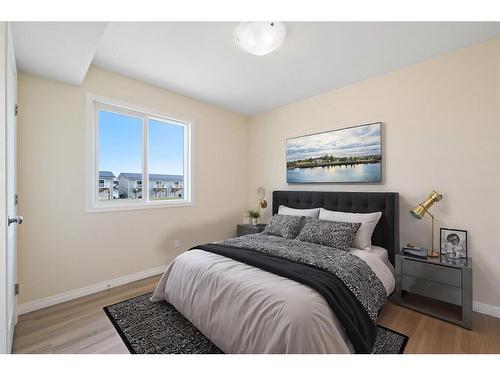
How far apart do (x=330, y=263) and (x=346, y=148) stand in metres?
1.74

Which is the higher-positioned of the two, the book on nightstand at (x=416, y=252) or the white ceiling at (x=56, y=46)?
the white ceiling at (x=56, y=46)

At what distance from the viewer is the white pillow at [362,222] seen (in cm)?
239

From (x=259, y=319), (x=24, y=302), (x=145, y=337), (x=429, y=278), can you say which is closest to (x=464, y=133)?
(x=429, y=278)

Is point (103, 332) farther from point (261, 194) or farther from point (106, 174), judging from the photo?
point (261, 194)

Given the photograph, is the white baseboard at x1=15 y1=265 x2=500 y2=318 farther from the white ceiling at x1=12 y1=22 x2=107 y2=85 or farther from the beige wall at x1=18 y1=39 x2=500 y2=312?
the white ceiling at x1=12 y1=22 x2=107 y2=85

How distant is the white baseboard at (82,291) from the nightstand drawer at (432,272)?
2.91m

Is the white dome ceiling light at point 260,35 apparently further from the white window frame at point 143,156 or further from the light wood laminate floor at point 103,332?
the light wood laminate floor at point 103,332

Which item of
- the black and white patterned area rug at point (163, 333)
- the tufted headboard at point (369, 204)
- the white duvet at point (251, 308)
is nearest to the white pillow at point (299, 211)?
the tufted headboard at point (369, 204)

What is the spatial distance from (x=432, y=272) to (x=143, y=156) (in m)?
3.45

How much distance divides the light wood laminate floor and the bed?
0.30m

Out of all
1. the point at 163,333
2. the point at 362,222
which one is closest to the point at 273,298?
the point at 163,333

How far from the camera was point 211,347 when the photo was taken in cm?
165

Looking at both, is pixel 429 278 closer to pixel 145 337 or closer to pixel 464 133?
pixel 464 133

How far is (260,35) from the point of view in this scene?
6.00 ft
